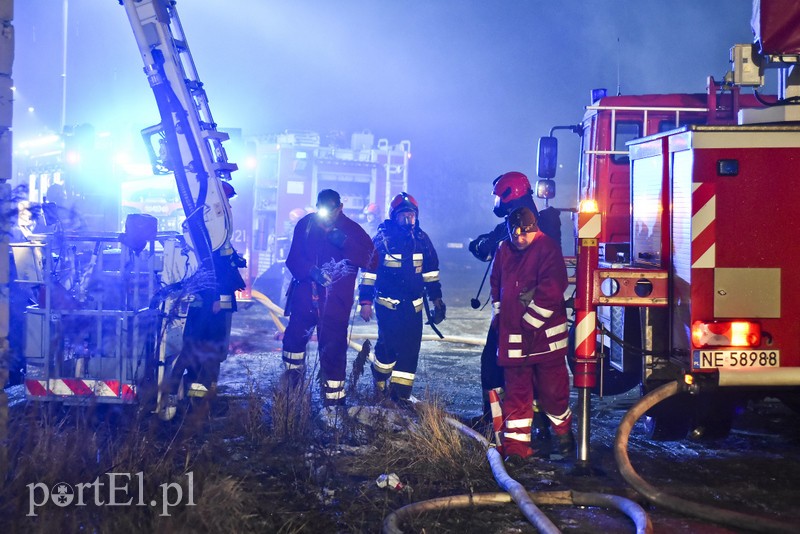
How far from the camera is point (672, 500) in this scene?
394cm

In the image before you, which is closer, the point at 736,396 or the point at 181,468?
the point at 181,468

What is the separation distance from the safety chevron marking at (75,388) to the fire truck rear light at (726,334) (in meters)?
3.85

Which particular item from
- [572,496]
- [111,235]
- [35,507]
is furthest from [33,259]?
[572,496]

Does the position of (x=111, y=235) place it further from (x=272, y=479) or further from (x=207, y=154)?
(x=272, y=479)

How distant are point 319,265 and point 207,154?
1366 mm

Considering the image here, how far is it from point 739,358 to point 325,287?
3079 millimetres

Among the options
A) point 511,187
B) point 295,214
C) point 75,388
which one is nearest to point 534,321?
point 511,187

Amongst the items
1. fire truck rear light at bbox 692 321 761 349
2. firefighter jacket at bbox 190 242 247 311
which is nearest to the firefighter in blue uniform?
firefighter jacket at bbox 190 242 247 311

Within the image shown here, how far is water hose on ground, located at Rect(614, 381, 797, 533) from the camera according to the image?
358 centimetres

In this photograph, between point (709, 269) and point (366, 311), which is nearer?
point (709, 269)

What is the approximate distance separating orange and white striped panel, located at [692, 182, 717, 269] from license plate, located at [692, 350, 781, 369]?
52 centimetres

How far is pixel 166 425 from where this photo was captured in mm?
5586

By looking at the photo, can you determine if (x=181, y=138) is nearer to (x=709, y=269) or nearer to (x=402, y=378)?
(x=402, y=378)

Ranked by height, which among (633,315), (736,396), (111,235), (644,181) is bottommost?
(736,396)
